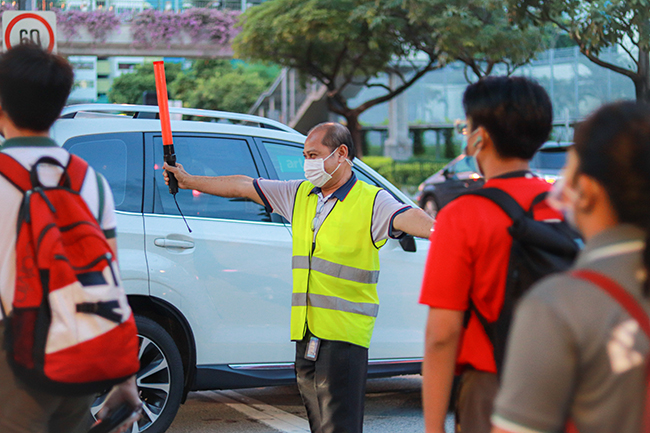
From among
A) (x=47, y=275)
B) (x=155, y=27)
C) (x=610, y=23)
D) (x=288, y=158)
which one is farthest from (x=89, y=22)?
(x=47, y=275)

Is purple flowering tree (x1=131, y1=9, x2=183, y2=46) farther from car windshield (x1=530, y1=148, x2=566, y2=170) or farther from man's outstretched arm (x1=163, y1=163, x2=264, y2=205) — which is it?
man's outstretched arm (x1=163, y1=163, x2=264, y2=205)

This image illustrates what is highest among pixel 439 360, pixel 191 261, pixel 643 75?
pixel 643 75

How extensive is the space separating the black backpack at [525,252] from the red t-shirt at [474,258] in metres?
0.02

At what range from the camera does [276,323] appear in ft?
15.3

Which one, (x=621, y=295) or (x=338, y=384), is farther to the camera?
(x=338, y=384)

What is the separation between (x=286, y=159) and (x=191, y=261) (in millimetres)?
962

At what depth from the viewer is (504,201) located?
6.70 ft

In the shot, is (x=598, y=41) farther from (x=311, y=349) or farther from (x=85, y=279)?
(x=85, y=279)

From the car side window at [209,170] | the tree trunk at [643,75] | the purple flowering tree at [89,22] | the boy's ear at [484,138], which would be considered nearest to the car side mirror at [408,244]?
the car side window at [209,170]

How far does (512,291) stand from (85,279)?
1.16 metres

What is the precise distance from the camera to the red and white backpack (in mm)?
2102

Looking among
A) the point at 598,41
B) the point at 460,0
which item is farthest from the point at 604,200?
the point at 460,0

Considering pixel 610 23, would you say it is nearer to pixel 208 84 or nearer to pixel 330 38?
pixel 330 38

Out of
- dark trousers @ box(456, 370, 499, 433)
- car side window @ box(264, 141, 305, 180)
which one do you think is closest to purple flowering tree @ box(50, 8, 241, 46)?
car side window @ box(264, 141, 305, 180)
